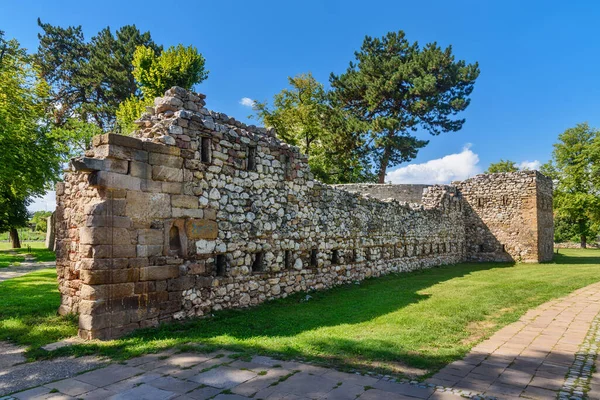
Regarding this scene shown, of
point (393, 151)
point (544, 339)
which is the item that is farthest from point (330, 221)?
point (393, 151)

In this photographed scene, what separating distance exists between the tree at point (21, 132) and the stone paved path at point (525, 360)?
17.0 metres

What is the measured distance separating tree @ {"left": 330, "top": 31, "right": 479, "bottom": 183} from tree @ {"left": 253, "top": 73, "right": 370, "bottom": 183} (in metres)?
1.85

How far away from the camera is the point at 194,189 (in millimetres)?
8312

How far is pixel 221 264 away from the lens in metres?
8.94

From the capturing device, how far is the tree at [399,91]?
32.2m

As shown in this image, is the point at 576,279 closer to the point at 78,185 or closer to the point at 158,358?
the point at 158,358

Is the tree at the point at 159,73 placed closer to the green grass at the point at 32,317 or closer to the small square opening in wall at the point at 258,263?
the green grass at the point at 32,317

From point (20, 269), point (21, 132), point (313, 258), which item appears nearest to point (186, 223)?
point (313, 258)

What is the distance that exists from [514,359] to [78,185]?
837 cm

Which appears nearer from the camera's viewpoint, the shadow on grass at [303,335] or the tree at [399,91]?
the shadow on grass at [303,335]

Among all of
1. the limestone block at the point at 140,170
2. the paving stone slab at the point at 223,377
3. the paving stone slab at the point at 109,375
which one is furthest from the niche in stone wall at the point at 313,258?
the paving stone slab at the point at 109,375

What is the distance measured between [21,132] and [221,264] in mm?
13669

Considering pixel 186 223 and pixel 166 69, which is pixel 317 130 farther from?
pixel 186 223

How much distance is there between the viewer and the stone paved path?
15.2ft
